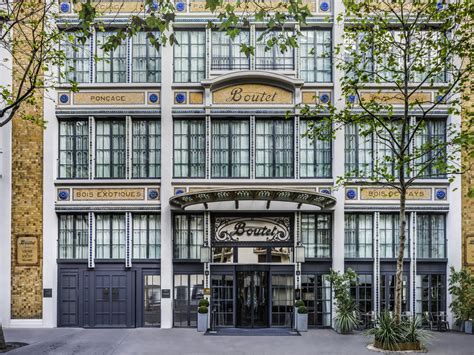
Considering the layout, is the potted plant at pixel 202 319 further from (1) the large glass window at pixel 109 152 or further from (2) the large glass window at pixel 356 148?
(2) the large glass window at pixel 356 148

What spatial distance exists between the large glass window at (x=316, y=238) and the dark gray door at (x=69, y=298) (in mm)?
8643

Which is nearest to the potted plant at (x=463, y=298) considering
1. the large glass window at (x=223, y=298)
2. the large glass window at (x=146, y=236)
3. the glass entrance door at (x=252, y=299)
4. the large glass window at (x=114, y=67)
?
the glass entrance door at (x=252, y=299)

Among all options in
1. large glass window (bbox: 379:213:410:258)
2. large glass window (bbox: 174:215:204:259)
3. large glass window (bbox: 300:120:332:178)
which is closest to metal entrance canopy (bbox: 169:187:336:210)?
large glass window (bbox: 174:215:204:259)

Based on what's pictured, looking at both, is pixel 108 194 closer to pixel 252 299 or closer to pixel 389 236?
pixel 252 299

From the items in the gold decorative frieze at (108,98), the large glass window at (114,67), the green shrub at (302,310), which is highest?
the large glass window at (114,67)

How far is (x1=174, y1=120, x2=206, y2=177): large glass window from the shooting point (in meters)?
19.8

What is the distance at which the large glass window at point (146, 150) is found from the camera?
1991 centimetres

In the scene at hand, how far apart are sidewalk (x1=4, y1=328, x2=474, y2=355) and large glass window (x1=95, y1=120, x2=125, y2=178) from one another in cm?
579

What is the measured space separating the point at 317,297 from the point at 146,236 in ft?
22.2

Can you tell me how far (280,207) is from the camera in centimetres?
1948

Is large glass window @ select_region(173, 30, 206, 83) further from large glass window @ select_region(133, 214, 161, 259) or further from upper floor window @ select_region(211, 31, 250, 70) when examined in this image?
large glass window @ select_region(133, 214, 161, 259)

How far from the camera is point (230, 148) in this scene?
19859 millimetres

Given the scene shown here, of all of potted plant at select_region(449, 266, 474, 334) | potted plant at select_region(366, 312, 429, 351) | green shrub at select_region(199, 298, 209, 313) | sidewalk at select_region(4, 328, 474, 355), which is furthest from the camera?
green shrub at select_region(199, 298, 209, 313)

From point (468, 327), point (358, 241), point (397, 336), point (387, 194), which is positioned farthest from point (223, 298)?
point (468, 327)
